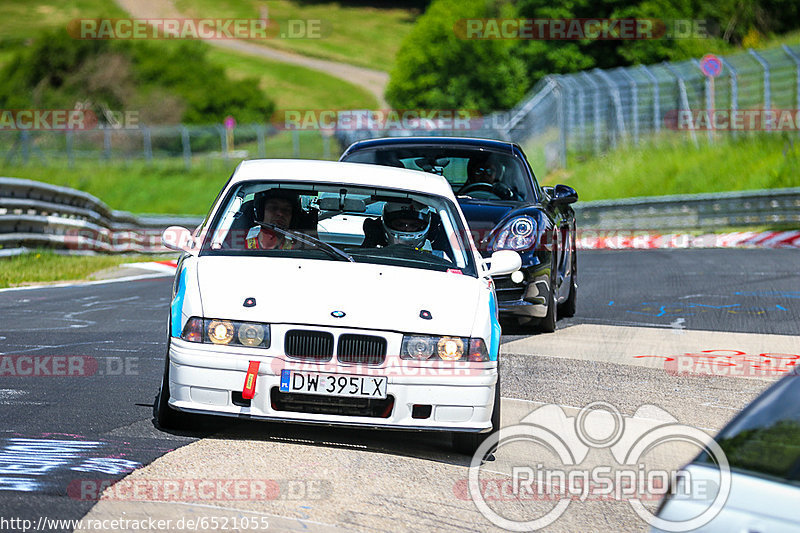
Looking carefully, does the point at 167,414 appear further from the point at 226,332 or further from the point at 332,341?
the point at 332,341

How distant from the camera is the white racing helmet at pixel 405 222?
7102 mm

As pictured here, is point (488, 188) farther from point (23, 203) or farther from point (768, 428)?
point (23, 203)

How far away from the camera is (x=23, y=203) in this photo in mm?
17781

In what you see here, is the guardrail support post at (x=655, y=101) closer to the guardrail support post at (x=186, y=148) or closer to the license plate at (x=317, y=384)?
the guardrail support post at (x=186, y=148)

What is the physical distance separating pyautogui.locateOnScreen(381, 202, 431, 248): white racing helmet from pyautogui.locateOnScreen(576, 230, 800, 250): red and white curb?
47.9 feet

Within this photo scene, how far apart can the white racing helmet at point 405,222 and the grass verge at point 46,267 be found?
28.7 ft

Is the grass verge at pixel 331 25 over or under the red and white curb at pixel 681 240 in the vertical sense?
over

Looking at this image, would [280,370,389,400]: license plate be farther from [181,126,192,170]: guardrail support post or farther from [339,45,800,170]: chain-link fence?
[181,126,192,170]: guardrail support post

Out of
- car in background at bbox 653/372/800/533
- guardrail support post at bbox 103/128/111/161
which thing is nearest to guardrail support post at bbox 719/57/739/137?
guardrail support post at bbox 103/128/111/161

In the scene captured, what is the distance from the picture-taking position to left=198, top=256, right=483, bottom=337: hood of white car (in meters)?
5.70

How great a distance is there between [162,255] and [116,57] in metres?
61.7

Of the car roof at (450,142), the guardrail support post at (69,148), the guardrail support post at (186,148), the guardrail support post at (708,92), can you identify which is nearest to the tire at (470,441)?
the car roof at (450,142)

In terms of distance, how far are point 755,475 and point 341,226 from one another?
4.37 metres

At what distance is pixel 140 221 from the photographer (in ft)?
89.9
